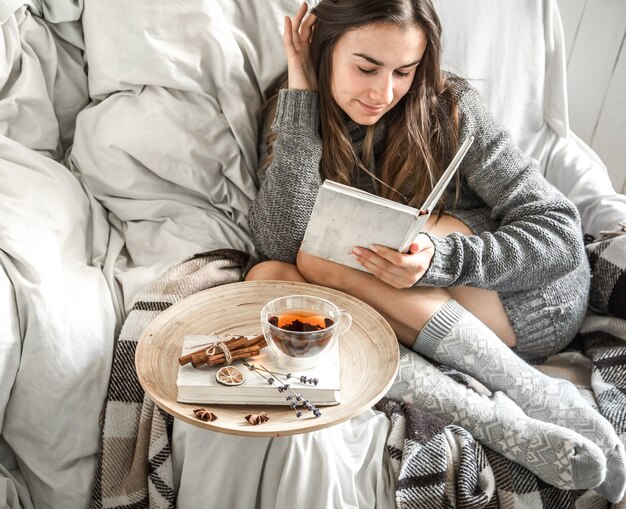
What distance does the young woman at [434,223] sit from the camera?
1177 mm

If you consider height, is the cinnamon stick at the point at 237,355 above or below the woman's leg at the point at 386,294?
above

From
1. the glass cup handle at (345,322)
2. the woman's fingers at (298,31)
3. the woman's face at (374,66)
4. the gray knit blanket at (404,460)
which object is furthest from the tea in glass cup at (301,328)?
the woman's fingers at (298,31)

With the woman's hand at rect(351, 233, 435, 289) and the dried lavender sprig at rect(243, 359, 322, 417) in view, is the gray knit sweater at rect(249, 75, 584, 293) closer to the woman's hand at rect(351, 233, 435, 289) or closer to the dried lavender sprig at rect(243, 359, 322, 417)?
the woman's hand at rect(351, 233, 435, 289)

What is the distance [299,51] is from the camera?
139 centimetres

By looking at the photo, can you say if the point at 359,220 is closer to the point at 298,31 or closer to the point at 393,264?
the point at 393,264

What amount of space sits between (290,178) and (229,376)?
0.51 metres

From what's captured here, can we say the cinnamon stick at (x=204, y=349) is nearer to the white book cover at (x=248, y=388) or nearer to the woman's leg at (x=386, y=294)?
the white book cover at (x=248, y=388)

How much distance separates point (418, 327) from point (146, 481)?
53 centimetres

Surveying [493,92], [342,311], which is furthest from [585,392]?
[493,92]

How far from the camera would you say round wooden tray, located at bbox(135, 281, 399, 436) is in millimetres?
909

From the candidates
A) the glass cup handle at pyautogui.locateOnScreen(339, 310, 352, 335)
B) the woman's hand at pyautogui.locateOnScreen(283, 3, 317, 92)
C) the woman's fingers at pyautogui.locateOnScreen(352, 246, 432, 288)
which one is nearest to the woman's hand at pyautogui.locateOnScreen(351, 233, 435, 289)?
the woman's fingers at pyautogui.locateOnScreen(352, 246, 432, 288)

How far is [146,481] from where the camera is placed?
1.10 meters

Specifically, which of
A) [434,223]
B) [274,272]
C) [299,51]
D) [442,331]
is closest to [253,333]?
[274,272]

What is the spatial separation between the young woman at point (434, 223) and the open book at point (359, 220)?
0.04 meters
